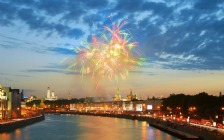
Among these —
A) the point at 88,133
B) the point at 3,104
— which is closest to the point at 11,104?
the point at 3,104

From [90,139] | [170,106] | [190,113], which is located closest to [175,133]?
[90,139]

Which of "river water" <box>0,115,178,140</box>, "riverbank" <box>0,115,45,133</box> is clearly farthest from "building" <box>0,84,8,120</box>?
"river water" <box>0,115,178,140</box>

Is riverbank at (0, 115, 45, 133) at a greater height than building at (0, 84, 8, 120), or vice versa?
building at (0, 84, 8, 120)

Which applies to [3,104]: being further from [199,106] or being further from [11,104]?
[199,106]

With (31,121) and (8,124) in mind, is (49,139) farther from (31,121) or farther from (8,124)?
(31,121)

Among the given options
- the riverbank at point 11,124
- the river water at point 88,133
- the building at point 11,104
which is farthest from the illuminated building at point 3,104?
the river water at point 88,133

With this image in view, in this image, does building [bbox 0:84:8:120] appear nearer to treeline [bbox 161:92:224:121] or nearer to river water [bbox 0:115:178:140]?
river water [bbox 0:115:178:140]

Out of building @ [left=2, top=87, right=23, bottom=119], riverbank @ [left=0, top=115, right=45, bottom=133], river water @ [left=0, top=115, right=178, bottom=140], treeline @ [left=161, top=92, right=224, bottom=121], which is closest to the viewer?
river water @ [left=0, top=115, right=178, bottom=140]

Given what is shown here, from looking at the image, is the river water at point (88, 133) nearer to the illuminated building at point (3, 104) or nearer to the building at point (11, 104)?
the illuminated building at point (3, 104)
